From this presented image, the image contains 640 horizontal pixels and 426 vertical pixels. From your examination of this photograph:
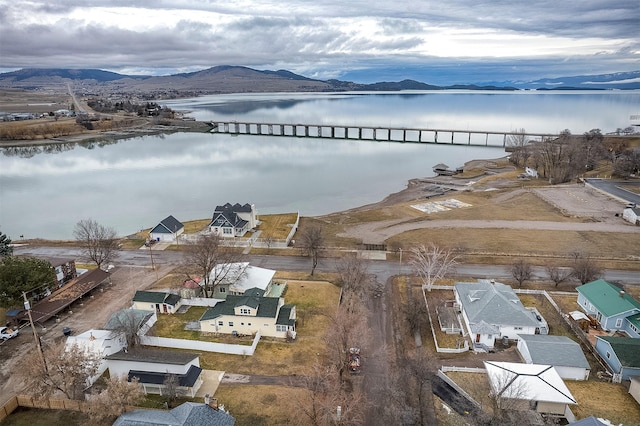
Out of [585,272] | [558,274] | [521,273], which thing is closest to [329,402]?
[521,273]

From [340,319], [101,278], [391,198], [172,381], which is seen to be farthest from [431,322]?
[391,198]

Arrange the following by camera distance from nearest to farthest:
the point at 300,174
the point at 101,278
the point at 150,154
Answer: the point at 101,278 < the point at 300,174 < the point at 150,154

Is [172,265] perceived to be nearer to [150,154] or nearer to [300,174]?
[300,174]

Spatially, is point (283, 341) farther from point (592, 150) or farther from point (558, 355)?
point (592, 150)

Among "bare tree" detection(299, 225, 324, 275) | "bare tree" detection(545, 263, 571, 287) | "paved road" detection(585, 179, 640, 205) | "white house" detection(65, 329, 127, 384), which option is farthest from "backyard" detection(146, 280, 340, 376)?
"paved road" detection(585, 179, 640, 205)

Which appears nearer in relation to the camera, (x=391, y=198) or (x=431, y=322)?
(x=431, y=322)

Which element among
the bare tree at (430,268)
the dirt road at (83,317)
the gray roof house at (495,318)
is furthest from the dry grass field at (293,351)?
the dirt road at (83,317)
